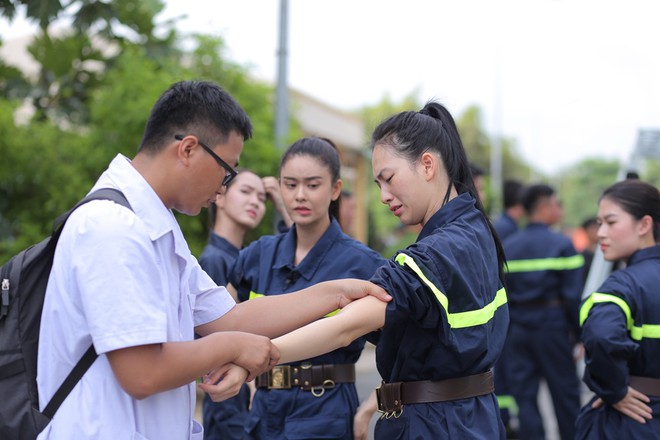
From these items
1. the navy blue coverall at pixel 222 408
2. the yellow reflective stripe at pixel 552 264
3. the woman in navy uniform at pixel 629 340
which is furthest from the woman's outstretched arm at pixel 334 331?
the yellow reflective stripe at pixel 552 264

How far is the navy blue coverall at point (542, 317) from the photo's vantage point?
712cm

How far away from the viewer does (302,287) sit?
370 centimetres

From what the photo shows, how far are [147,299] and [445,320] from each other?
1.01 metres

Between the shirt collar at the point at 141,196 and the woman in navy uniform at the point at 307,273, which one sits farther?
the woman in navy uniform at the point at 307,273

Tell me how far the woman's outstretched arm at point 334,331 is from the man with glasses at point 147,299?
70 millimetres

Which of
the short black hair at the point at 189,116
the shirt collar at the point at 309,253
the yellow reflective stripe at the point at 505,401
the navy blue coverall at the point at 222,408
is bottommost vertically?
the yellow reflective stripe at the point at 505,401

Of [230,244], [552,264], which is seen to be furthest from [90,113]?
[552,264]

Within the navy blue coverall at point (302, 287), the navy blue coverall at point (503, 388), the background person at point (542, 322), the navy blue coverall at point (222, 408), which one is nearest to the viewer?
the navy blue coverall at point (302, 287)

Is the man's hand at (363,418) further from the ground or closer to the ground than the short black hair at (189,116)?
closer to the ground

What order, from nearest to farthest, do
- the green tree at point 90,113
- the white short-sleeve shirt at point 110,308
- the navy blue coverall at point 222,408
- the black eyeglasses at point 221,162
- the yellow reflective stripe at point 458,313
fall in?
1. the white short-sleeve shirt at point 110,308
2. the black eyeglasses at point 221,162
3. the yellow reflective stripe at point 458,313
4. the navy blue coverall at point 222,408
5. the green tree at point 90,113

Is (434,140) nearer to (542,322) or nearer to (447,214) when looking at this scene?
(447,214)

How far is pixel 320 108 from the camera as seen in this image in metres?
21.7

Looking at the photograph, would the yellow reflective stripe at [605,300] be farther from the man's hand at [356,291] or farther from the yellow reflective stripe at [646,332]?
the man's hand at [356,291]

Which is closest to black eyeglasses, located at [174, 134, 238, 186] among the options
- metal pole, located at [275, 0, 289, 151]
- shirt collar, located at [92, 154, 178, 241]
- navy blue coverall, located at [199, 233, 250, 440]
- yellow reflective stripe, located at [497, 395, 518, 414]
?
shirt collar, located at [92, 154, 178, 241]
